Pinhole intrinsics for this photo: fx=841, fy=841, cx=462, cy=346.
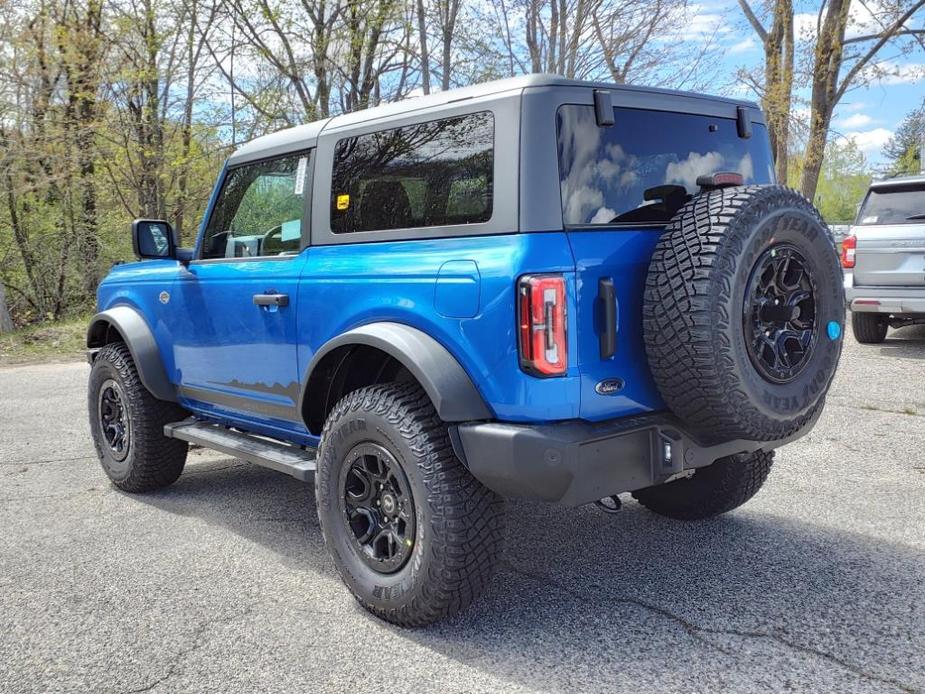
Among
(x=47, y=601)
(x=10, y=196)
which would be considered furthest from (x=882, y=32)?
(x=47, y=601)

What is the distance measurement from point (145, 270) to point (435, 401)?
2.82 metres

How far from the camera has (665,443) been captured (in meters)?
2.94

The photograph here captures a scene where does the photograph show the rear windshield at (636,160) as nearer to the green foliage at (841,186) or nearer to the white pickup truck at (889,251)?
the white pickup truck at (889,251)

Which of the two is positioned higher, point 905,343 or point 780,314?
point 780,314

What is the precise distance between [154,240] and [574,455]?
293 cm

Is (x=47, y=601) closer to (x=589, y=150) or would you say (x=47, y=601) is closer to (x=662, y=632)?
(x=662, y=632)

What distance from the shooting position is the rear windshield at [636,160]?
298 centimetres

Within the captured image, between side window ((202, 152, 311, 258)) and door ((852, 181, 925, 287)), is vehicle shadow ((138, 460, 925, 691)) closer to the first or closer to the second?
side window ((202, 152, 311, 258))

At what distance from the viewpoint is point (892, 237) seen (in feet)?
30.1

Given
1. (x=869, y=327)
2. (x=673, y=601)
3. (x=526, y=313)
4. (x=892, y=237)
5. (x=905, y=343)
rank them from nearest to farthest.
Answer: (x=526, y=313)
(x=673, y=601)
(x=892, y=237)
(x=869, y=327)
(x=905, y=343)

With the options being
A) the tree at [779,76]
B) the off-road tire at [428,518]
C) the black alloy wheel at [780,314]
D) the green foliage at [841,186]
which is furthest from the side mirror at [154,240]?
the green foliage at [841,186]

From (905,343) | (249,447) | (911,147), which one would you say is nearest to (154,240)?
(249,447)

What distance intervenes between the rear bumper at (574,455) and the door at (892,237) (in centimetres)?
739

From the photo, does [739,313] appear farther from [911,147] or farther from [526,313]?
[911,147]
